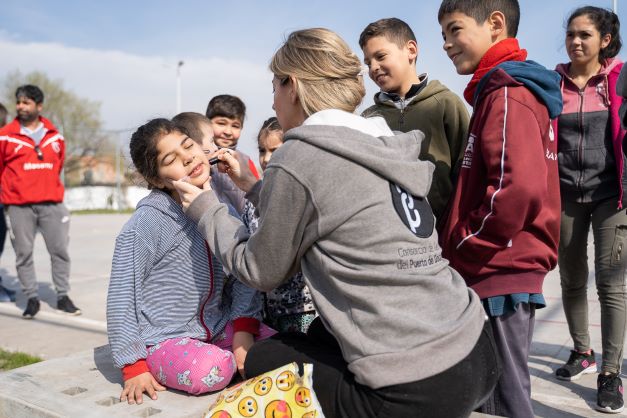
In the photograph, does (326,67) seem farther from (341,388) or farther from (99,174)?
(99,174)

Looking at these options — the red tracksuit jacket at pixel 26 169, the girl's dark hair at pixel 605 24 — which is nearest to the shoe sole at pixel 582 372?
the girl's dark hair at pixel 605 24

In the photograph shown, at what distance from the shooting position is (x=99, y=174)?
34.8m

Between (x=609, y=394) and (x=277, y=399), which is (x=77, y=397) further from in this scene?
(x=609, y=394)

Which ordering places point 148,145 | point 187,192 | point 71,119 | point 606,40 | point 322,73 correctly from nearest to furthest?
point 322,73 → point 187,192 → point 148,145 → point 606,40 → point 71,119

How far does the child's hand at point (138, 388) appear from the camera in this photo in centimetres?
208

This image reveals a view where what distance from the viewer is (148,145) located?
234 centimetres

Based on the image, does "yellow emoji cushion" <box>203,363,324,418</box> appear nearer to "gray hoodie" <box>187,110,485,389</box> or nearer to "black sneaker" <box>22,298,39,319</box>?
"gray hoodie" <box>187,110,485,389</box>

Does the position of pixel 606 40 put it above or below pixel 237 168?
above

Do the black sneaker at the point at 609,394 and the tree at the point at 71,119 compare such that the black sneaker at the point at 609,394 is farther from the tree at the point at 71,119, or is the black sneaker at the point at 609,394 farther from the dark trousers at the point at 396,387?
the tree at the point at 71,119

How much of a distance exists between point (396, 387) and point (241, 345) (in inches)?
33.9

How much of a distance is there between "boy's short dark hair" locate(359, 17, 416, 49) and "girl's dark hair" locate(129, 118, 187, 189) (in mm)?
1111

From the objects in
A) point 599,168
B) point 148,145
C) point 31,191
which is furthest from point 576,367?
point 31,191

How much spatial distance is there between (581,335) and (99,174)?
34275mm

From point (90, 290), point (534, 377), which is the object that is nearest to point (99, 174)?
point (90, 290)
